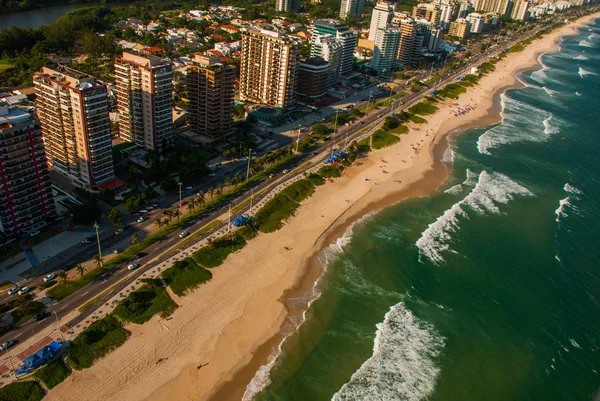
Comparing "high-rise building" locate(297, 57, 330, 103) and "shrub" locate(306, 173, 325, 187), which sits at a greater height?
"high-rise building" locate(297, 57, 330, 103)

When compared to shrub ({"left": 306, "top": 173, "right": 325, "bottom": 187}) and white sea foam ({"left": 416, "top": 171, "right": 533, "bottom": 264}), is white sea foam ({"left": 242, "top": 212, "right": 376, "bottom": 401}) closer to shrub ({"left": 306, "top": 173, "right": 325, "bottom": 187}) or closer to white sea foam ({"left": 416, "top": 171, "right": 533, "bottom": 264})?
white sea foam ({"left": 416, "top": 171, "right": 533, "bottom": 264})

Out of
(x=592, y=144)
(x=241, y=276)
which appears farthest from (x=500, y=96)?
(x=241, y=276)

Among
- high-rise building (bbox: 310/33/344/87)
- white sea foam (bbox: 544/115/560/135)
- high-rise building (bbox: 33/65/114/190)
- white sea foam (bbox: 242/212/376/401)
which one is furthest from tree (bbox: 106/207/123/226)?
white sea foam (bbox: 544/115/560/135)

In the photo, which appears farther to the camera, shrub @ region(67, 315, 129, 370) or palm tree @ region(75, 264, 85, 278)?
palm tree @ region(75, 264, 85, 278)

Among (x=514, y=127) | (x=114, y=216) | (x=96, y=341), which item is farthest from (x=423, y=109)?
(x=96, y=341)

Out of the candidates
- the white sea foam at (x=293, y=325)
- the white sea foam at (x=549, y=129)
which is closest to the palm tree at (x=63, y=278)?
the white sea foam at (x=293, y=325)

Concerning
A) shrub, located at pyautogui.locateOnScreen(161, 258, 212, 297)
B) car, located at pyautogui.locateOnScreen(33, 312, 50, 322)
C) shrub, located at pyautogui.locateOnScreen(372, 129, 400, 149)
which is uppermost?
shrub, located at pyautogui.locateOnScreen(372, 129, 400, 149)

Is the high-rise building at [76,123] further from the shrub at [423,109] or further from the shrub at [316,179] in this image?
the shrub at [423,109]

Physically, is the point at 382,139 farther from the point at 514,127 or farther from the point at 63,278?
the point at 63,278
